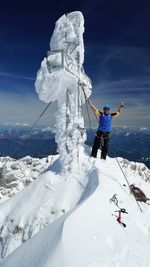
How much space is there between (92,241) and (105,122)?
873 centimetres

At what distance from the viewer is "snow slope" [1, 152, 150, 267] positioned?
7.89m

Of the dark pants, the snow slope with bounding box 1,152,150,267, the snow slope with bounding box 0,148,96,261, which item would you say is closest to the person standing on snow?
the dark pants

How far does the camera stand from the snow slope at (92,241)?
311 inches

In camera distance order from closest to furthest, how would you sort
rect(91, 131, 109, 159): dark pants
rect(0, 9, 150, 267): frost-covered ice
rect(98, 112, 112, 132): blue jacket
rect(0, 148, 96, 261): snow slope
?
rect(0, 9, 150, 267): frost-covered ice, rect(0, 148, 96, 261): snow slope, rect(98, 112, 112, 132): blue jacket, rect(91, 131, 109, 159): dark pants

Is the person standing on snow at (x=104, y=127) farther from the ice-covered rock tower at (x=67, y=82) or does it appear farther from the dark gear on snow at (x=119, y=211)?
the dark gear on snow at (x=119, y=211)

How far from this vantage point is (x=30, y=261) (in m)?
8.17

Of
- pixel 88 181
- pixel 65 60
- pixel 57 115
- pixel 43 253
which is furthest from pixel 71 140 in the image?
pixel 43 253

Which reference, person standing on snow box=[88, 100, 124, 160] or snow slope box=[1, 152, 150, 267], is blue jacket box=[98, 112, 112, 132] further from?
snow slope box=[1, 152, 150, 267]

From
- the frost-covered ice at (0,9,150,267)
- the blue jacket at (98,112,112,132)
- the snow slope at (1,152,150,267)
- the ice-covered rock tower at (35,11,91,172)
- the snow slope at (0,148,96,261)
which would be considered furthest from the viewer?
the blue jacket at (98,112,112,132)

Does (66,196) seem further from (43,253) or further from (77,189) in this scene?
(43,253)

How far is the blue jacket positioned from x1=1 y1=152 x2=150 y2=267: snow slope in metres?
4.75

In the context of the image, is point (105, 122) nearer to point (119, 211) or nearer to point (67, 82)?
point (67, 82)

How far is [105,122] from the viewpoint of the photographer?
1630cm

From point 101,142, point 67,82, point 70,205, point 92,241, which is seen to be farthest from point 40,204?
point 67,82
